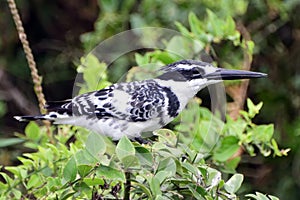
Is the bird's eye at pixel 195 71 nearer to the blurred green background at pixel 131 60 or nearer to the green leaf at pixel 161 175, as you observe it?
the green leaf at pixel 161 175

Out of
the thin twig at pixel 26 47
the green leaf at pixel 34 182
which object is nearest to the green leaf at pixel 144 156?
the green leaf at pixel 34 182

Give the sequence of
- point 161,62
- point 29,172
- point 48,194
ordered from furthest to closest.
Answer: point 161,62, point 29,172, point 48,194

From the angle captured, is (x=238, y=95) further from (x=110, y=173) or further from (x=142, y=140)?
(x=110, y=173)

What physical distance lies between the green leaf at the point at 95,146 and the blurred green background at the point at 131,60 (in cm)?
151

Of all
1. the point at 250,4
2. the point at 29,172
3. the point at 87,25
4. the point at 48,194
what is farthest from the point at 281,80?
the point at 48,194

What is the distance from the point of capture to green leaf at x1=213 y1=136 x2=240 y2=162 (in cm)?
206

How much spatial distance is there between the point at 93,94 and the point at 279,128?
1519 millimetres

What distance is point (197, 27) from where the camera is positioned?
2.40 meters

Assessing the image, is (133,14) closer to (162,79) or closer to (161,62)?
(161,62)

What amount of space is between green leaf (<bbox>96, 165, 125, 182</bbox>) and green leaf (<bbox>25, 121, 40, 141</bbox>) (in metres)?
0.84

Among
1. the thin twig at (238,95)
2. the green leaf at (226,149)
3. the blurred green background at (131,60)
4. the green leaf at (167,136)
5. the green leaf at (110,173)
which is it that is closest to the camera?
the green leaf at (110,173)

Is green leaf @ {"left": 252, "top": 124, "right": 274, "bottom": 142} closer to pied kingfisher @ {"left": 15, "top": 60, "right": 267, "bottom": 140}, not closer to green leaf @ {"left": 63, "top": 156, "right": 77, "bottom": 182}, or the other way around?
pied kingfisher @ {"left": 15, "top": 60, "right": 267, "bottom": 140}

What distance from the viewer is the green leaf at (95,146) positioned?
1449mm

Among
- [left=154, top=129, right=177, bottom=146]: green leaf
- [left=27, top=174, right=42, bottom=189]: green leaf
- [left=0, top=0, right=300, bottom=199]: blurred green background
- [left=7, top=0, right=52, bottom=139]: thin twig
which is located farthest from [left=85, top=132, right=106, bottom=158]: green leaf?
[left=0, top=0, right=300, bottom=199]: blurred green background
